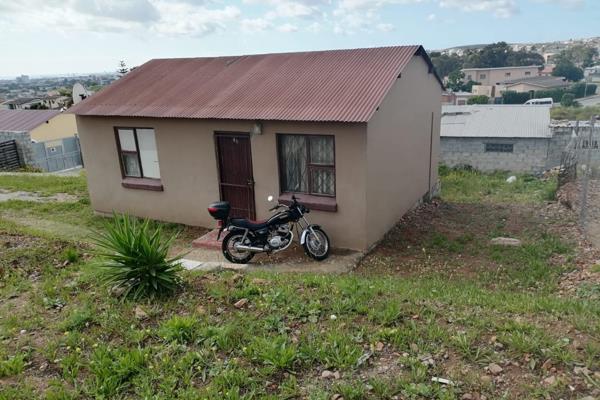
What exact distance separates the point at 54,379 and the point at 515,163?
22894 mm

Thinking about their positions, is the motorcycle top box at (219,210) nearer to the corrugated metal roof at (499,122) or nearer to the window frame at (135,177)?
the window frame at (135,177)

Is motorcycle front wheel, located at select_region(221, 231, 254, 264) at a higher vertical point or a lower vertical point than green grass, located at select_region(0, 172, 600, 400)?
lower

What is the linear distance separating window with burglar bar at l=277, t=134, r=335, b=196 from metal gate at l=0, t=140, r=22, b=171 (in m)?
21.4

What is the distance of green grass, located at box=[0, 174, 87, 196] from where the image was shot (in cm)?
1486

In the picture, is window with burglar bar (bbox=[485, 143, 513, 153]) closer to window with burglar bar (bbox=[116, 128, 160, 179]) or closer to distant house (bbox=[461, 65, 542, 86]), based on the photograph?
window with burglar bar (bbox=[116, 128, 160, 179])

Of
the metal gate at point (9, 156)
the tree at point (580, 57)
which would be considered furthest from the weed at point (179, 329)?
the tree at point (580, 57)

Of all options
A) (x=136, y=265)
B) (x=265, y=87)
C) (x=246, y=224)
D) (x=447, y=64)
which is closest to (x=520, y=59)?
(x=447, y=64)

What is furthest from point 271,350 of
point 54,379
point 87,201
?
point 87,201

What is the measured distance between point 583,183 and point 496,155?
13404mm

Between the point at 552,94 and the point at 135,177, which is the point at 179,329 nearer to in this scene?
the point at 135,177

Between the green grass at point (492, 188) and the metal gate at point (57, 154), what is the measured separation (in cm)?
2196

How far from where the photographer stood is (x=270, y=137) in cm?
899

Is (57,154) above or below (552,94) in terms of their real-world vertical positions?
above

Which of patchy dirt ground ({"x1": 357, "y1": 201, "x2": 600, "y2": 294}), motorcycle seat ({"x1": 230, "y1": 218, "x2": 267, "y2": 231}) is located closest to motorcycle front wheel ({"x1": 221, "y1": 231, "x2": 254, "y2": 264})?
motorcycle seat ({"x1": 230, "y1": 218, "x2": 267, "y2": 231})
